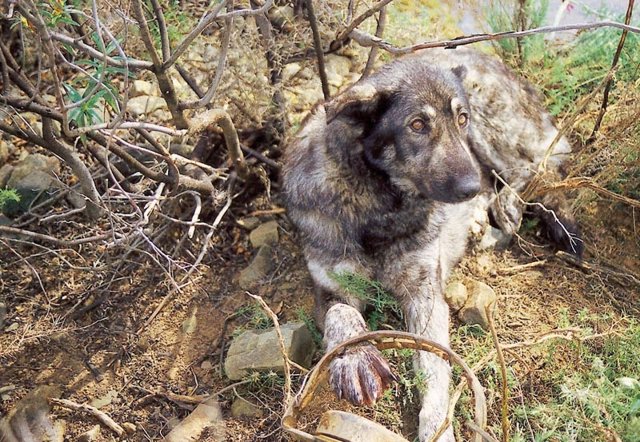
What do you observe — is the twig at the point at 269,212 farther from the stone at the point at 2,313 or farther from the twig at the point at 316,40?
the stone at the point at 2,313

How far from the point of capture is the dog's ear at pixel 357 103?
3.04m

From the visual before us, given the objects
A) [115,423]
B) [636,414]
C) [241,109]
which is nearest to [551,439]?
[636,414]

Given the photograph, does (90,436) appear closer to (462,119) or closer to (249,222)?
(249,222)

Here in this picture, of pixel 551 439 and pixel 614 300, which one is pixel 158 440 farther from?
pixel 614 300

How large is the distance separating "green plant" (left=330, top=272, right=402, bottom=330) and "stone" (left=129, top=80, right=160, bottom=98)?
2.07 metres

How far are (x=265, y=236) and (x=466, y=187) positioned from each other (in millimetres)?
1442

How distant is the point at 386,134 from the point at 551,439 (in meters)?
1.59

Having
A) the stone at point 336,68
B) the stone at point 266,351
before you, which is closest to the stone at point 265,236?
the stone at point 266,351

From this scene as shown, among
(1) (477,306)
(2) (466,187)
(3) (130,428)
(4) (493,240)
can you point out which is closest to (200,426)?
(3) (130,428)

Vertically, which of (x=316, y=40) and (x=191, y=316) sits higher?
(x=316, y=40)

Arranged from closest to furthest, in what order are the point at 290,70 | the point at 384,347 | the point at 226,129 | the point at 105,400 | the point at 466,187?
1. the point at 384,347
2. the point at 466,187
3. the point at 105,400
4. the point at 226,129
5. the point at 290,70

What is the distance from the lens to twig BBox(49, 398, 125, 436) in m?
3.18

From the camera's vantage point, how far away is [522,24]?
4914 millimetres

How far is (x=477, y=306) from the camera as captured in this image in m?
3.49
